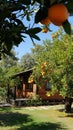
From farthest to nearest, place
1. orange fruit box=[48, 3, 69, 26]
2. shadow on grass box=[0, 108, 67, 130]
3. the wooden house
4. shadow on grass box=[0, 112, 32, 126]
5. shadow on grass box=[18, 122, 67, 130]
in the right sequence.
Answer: the wooden house
shadow on grass box=[0, 112, 32, 126]
shadow on grass box=[0, 108, 67, 130]
shadow on grass box=[18, 122, 67, 130]
orange fruit box=[48, 3, 69, 26]

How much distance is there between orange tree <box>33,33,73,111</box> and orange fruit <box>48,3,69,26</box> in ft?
60.6

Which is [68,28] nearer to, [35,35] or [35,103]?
[35,35]

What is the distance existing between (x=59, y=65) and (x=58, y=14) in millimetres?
20084

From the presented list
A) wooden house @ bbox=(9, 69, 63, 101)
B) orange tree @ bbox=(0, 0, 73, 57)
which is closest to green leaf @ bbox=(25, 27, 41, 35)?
orange tree @ bbox=(0, 0, 73, 57)

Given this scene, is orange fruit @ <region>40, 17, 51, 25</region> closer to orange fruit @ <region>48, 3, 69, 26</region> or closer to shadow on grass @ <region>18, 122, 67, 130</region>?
orange fruit @ <region>48, 3, 69, 26</region>

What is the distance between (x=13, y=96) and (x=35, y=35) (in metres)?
29.9

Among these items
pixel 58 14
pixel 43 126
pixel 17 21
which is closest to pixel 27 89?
pixel 43 126

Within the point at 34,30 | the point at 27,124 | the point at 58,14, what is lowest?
the point at 27,124

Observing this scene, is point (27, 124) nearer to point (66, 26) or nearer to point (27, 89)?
point (66, 26)

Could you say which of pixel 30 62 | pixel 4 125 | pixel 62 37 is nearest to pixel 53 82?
pixel 62 37

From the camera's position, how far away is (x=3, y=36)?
8.84 feet

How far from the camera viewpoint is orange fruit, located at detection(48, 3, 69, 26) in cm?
192

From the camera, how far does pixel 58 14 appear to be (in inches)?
75.5

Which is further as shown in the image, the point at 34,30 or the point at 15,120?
the point at 15,120
